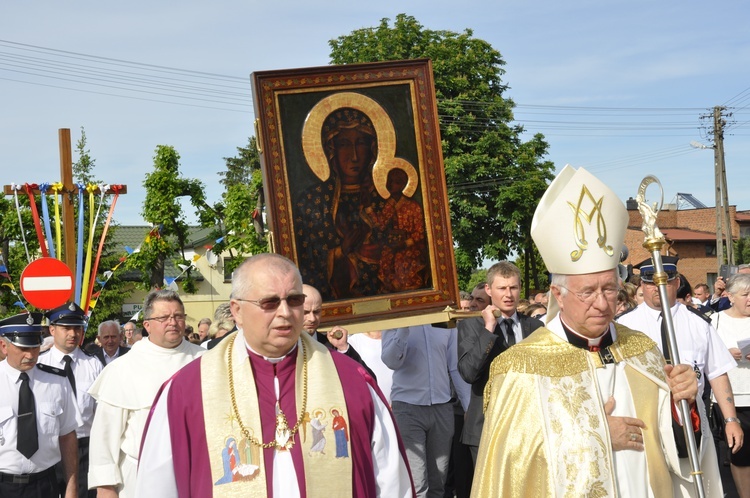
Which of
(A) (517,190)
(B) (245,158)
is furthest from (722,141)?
(B) (245,158)

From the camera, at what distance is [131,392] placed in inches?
256

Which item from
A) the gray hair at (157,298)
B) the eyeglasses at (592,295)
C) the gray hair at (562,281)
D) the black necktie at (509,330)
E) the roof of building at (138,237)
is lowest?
the black necktie at (509,330)

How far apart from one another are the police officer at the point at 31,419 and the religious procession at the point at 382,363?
0.02m

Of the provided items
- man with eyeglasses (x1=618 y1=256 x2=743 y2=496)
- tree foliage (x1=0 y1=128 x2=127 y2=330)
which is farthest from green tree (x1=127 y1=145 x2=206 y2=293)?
man with eyeglasses (x1=618 y1=256 x2=743 y2=496)

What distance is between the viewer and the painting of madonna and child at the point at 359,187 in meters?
6.70

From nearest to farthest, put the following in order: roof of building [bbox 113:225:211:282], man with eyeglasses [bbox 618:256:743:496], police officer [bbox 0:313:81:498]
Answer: police officer [bbox 0:313:81:498] < man with eyeglasses [bbox 618:256:743:496] < roof of building [bbox 113:225:211:282]

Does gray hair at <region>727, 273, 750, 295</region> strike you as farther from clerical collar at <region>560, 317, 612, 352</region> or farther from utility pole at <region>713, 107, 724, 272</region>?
utility pole at <region>713, 107, 724, 272</region>

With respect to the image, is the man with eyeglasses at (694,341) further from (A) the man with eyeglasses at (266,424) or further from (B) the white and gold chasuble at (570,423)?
(A) the man with eyeglasses at (266,424)

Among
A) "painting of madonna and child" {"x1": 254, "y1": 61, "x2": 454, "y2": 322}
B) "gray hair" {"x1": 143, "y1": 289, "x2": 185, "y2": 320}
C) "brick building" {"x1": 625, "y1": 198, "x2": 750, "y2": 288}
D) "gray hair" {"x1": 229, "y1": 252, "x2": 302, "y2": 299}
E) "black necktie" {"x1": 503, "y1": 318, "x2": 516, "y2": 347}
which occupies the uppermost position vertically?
"painting of madonna and child" {"x1": 254, "y1": 61, "x2": 454, "y2": 322}

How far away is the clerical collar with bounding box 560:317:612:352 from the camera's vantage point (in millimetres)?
4895

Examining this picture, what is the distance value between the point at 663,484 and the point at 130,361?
369 cm

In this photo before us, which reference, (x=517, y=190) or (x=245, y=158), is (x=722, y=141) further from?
(x=245, y=158)

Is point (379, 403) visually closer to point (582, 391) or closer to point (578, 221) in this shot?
point (582, 391)

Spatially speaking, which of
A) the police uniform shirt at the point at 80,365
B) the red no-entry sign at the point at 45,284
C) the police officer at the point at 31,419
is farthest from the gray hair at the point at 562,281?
the red no-entry sign at the point at 45,284
